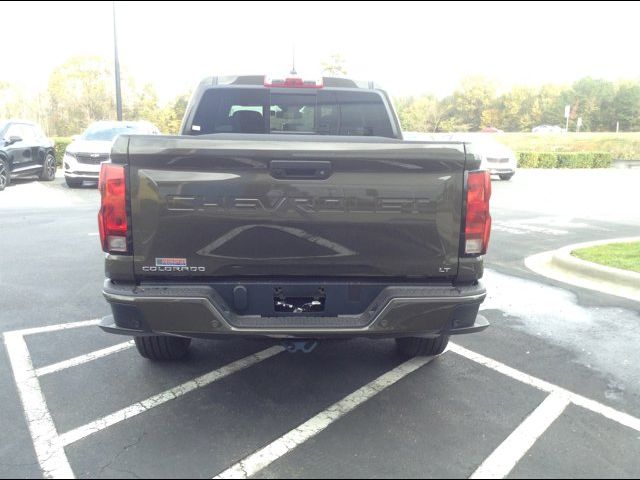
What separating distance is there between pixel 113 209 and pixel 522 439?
8.32 feet

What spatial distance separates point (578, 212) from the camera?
1307 centimetres

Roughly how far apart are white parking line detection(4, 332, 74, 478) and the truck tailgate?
1.02 m

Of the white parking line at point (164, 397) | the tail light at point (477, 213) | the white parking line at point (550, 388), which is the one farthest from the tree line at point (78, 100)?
the tail light at point (477, 213)

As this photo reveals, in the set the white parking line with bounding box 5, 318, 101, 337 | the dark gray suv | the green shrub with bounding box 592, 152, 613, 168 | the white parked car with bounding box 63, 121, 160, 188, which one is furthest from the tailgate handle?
the green shrub with bounding box 592, 152, 613, 168

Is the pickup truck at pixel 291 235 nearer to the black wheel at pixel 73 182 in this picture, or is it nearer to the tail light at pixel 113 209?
the tail light at pixel 113 209

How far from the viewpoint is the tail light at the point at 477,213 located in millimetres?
3049

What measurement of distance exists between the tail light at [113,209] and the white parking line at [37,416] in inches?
42.5

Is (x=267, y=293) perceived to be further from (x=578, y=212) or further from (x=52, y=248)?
(x=578, y=212)

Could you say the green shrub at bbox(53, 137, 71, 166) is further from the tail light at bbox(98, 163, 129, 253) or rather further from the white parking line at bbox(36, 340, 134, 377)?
the tail light at bbox(98, 163, 129, 253)

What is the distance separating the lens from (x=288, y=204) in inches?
117

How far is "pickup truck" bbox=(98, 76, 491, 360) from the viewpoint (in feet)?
9.64

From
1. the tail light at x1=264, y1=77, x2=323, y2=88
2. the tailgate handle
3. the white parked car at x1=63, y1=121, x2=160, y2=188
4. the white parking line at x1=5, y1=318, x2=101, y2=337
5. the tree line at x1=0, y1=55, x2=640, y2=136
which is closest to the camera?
the tailgate handle

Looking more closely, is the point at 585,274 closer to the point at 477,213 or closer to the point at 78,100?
the point at 477,213

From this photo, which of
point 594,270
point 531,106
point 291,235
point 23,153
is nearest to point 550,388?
point 291,235
